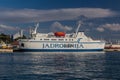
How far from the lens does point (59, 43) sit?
167750 millimetres

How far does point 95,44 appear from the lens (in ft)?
559

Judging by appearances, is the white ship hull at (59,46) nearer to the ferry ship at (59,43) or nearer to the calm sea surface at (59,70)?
the ferry ship at (59,43)

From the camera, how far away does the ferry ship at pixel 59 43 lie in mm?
166250

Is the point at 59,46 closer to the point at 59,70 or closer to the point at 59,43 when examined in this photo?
the point at 59,43

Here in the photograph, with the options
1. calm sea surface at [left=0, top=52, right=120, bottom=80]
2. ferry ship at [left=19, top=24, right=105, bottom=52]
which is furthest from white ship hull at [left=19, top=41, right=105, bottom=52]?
calm sea surface at [left=0, top=52, right=120, bottom=80]

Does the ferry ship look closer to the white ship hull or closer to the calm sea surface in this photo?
the white ship hull

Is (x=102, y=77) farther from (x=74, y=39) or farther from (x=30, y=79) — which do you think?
(x=74, y=39)

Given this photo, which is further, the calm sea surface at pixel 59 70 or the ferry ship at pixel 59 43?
the ferry ship at pixel 59 43

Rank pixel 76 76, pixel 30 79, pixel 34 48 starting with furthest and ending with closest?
pixel 34 48
pixel 76 76
pixel 30 79

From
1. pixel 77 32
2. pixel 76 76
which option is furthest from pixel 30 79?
pixel 77 32

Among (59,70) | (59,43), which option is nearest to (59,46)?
(59,43)

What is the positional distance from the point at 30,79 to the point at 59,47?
127008 mm

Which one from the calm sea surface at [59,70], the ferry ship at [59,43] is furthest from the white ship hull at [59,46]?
the calm sea surface at [59,70]

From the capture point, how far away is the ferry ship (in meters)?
166
